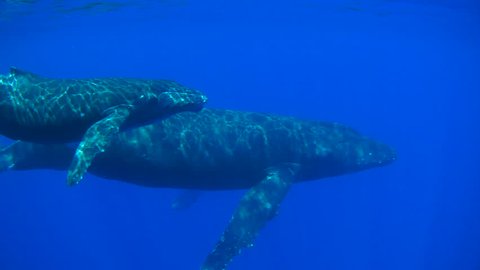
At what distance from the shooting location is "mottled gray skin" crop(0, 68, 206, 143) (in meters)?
9.14

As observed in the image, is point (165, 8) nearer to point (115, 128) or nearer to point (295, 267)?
point (295, 267)

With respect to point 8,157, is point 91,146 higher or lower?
higher

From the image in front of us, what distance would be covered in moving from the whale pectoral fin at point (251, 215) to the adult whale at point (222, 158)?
1.1 inches

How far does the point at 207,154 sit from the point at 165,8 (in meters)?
31.9

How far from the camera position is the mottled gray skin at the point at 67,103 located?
30.0ft

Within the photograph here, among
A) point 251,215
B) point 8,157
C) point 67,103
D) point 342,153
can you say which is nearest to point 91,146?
point 67,103

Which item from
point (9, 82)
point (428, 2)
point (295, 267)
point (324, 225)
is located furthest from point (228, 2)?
point (9, 82)

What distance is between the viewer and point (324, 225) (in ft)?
112

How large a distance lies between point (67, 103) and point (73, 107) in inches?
6.4

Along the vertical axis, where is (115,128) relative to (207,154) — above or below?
above

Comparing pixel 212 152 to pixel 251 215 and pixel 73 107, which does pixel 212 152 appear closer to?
pixel 251 215

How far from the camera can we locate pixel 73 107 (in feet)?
30.2

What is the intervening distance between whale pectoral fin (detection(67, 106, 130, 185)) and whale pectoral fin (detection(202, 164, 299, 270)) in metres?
6.41

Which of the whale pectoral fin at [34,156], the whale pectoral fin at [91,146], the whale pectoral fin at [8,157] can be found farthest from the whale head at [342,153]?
the whale pectoral fin at [8,157]
